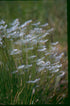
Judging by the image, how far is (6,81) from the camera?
4.56 ft

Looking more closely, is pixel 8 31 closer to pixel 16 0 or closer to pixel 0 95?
pixel 0 95

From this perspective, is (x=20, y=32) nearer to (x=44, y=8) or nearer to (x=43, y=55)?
(x=43, y=55)

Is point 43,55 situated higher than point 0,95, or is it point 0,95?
point 43,55

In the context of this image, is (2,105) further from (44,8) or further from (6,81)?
(44,8)

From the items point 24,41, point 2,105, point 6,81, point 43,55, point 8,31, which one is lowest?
point 2,105

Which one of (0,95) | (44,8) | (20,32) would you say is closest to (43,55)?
(20,32)

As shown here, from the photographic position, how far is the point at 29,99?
55.0 inches

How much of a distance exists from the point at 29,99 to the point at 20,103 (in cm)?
9

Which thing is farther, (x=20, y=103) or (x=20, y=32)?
(x=20, y=32)

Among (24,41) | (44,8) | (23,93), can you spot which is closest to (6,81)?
(23,93)

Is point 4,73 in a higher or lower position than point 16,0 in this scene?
lower

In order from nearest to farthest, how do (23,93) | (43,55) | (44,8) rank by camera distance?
(23,93) < (43,55) < (44,8)

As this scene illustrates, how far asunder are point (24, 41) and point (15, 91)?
0.44 metres

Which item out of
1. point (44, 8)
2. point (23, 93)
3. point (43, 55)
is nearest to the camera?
point (23, 93)
